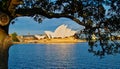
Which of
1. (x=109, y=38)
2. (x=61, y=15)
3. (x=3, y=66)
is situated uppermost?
(x=61, y=15)

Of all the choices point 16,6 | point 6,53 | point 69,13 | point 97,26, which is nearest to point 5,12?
point 16,6

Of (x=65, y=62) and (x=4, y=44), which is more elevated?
(x=4, y=44)

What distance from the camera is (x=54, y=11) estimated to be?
15625 mm

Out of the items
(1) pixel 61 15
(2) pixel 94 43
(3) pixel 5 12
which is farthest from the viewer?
(2) pixel 94 43

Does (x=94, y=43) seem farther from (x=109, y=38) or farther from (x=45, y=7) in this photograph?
(x=45, y=7)

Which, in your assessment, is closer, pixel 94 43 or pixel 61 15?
pixel 61 15

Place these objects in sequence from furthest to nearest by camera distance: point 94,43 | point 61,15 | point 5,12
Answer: point 94,43 → point 61,15 → point 5,12

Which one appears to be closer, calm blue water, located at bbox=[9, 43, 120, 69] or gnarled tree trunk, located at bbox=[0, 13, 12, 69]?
gnarled tree trunk, located at bbox=[0, 13, 12, 69]

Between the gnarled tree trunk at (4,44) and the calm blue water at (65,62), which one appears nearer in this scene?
the gnarled tree trunk at (4,44)

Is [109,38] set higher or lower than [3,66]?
higher

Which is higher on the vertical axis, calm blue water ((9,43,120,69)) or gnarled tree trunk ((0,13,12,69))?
gnarled tree trunk ((0,13,12,69))

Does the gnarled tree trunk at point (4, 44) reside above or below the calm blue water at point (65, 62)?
above

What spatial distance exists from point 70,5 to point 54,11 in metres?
0.81

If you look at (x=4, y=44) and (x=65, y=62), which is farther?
(x=65, y=62)
